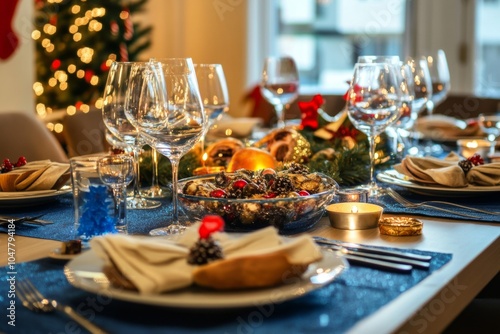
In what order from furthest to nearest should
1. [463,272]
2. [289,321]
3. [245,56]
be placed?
[245,56], [463,272], [289,321]

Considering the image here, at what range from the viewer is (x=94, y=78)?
15.3 feet

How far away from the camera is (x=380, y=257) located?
102 centimetres

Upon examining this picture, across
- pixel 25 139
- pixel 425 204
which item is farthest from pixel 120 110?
pixel 25 139

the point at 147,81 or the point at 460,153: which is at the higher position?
the point at 147,81

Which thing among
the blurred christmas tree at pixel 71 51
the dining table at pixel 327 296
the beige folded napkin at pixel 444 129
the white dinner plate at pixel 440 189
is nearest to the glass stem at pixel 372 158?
the white dinner plate at pixel 440 189

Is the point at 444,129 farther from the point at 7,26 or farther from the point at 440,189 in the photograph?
the point at 7,26

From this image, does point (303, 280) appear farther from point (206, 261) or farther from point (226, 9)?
point (226, 9)

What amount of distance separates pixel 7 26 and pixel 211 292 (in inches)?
Answer: 130

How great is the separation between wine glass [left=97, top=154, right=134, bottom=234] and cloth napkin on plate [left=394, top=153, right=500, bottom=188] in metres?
0.59

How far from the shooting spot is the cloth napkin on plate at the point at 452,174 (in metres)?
1.47

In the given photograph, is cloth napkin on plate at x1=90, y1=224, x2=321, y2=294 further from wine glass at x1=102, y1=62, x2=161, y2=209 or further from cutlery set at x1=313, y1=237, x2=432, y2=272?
wine glass at x1=102, y1=62, x2=161, y2=209

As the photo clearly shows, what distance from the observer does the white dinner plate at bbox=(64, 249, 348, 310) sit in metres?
0.79

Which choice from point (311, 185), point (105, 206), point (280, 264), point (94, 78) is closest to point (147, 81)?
point (105, 206)

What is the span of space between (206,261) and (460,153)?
1.24m
